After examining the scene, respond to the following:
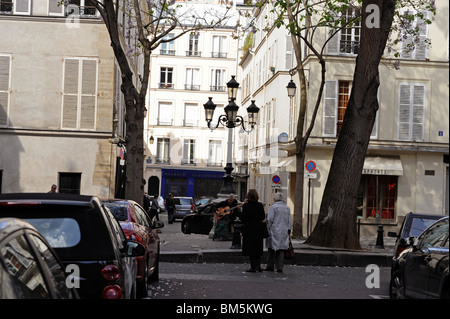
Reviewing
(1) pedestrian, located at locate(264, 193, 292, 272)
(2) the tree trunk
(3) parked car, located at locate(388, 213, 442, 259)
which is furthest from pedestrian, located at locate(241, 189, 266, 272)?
(2) the tree trunk

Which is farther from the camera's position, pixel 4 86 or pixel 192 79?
pixel 192 79

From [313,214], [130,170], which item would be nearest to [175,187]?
[313,214]

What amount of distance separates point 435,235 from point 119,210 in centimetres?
502

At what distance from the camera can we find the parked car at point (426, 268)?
7.88 meters

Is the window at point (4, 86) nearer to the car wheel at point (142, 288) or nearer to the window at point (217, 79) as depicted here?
the car wheel at point (142, 288)

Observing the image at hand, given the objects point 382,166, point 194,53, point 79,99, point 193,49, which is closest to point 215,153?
point 194,53

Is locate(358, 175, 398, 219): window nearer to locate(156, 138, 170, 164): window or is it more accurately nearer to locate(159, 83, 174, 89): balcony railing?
locate(156, 138, 170, 164): window

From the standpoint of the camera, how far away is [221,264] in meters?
17.6

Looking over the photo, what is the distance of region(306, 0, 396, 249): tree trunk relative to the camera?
1906cm

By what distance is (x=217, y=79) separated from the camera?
70.4m

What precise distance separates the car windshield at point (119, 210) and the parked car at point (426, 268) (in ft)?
13.4

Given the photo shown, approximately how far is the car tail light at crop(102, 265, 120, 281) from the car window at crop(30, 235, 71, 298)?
1.40 meters

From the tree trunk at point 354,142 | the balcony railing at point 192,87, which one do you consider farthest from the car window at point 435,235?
the balcony railing at point 192,87

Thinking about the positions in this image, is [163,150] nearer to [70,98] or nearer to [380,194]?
[380,194]
